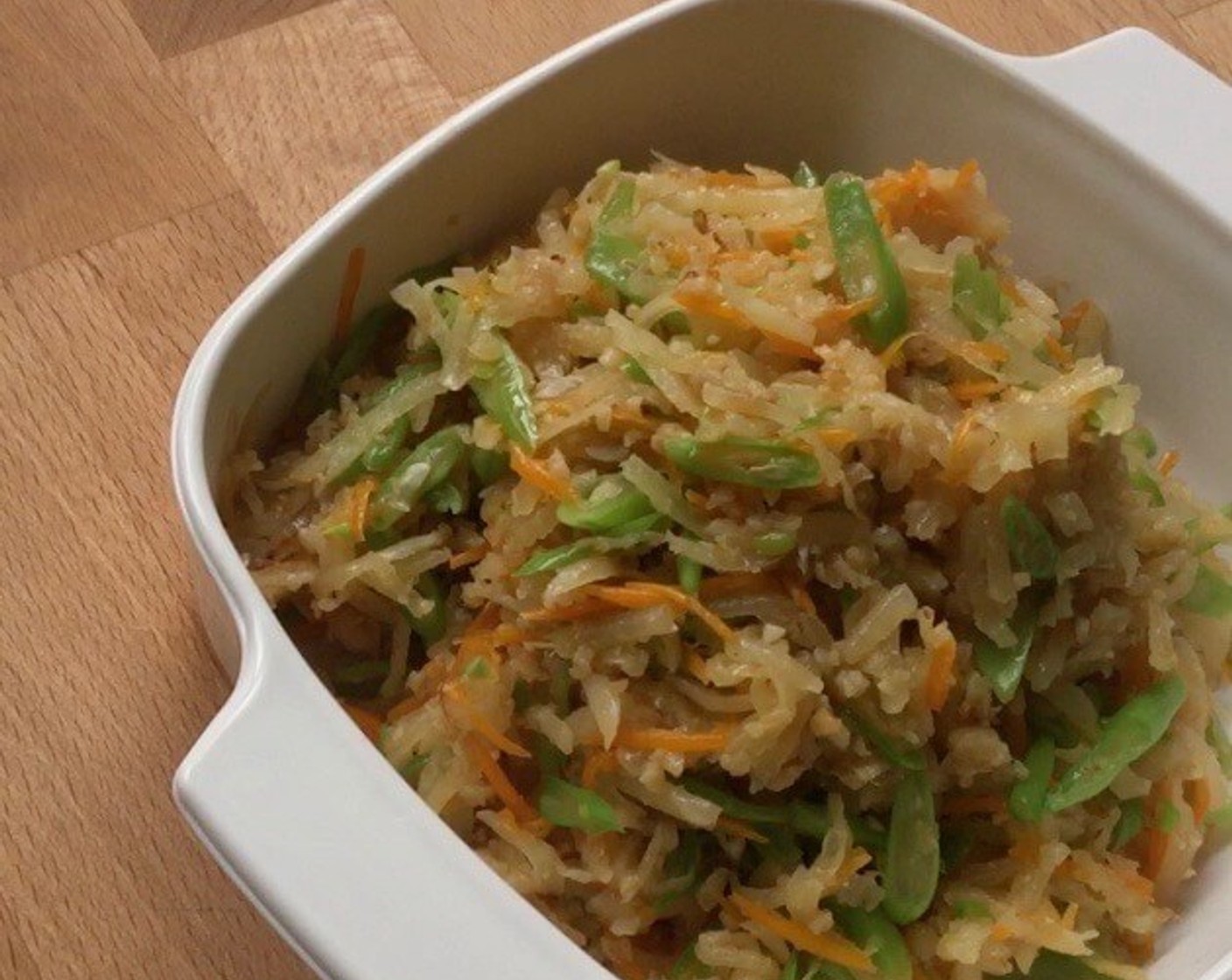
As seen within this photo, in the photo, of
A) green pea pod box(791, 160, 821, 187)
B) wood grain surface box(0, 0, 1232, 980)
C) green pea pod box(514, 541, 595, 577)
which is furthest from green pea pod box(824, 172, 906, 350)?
wood grain surface box(0, 0, 1232, 980)

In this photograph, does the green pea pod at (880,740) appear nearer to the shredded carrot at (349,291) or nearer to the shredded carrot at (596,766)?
the shredded carrot at (596,766)

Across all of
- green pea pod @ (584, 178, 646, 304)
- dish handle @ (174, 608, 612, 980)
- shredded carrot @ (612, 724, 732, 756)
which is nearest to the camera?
dish handle @ (174, 608, 612, 980)

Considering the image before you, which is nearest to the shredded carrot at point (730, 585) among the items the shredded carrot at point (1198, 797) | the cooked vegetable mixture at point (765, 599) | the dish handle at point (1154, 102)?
the cooked vegetable mixture at point (765, 599)

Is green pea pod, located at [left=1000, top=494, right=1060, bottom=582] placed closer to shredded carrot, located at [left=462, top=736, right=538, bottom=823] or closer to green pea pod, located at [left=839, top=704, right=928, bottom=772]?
green pea pod, located at [left=839, top=704, right=928, bottom=772]

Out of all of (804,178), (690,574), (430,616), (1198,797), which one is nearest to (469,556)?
(430,616)

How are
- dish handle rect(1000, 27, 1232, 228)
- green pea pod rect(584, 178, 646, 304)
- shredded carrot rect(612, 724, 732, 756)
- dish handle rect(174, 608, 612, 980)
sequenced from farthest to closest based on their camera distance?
dish handle rect(1000, 27, 1232, 228) < green pea pod rect(584, 178, 646, 304) < shredded carrot rect(612, 724, 732, 756) < dish handle rect(174, 608, 612, 980)

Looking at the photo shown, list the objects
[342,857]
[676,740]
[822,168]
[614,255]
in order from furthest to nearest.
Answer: [822,168]
[614,255]
[676,740]
[342,857]

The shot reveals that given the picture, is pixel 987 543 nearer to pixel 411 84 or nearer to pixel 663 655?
pixel 663 655

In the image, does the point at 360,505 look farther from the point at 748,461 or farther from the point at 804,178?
the point at 804,178
